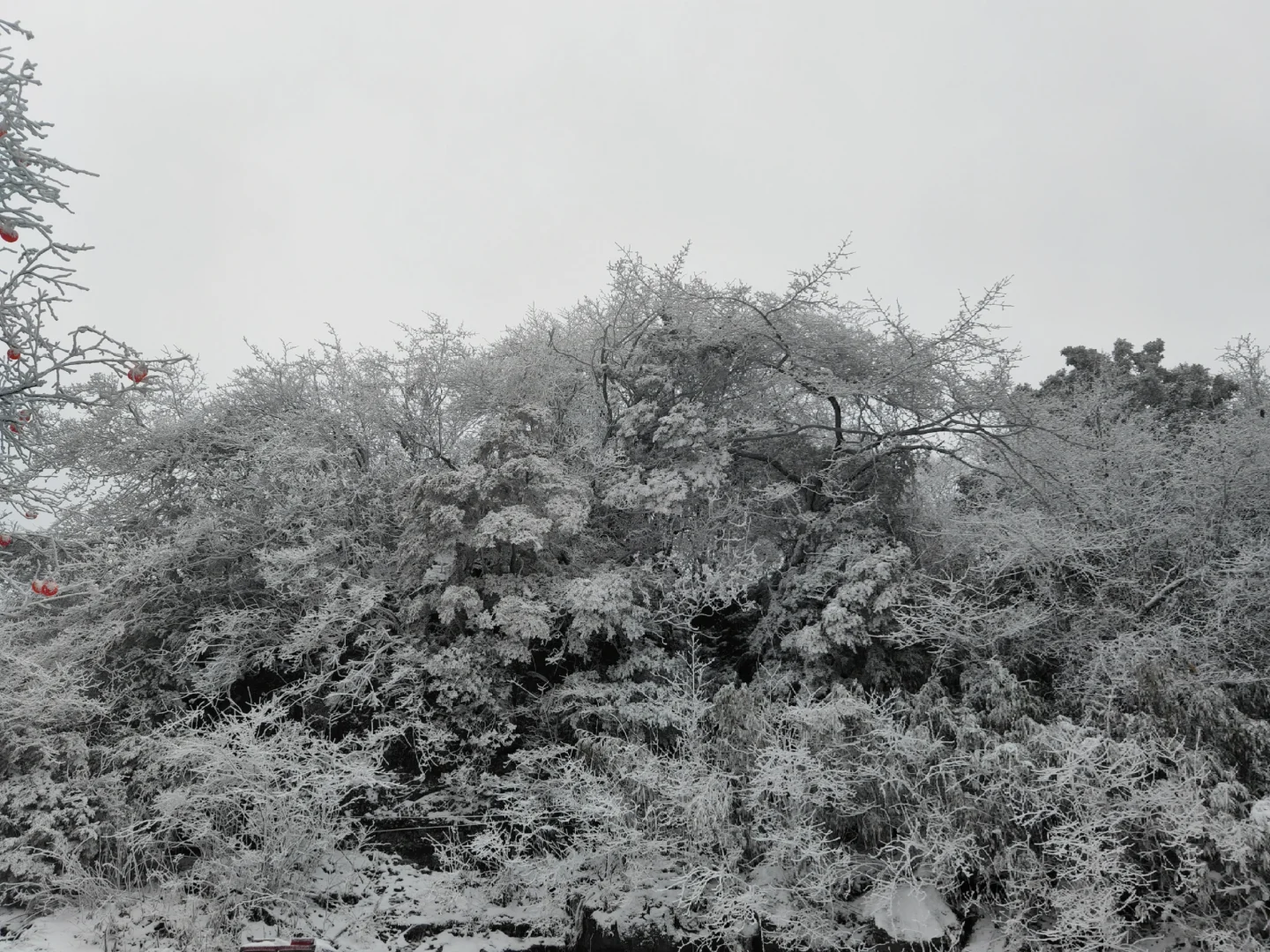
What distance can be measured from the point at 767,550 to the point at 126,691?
24.0 ft

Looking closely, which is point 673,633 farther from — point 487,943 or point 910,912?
point 910,912

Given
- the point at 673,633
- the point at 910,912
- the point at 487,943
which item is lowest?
the point at 487,943

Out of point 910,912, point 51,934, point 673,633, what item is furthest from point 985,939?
point 51,934

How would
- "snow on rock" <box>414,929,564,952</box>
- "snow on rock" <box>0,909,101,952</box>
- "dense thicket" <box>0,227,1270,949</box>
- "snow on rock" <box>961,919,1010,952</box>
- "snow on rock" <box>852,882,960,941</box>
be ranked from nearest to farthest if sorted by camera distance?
"snow on rock" <box>961,919,1010,952</box> → "snow on rock" <box>852,882,960,941</box> → "dense thicket" <box>0,227,1270,949</box> → "snow on rock" <box>0,909,101,952</box> → "snow on rock" <box>414,929,564,952</box>

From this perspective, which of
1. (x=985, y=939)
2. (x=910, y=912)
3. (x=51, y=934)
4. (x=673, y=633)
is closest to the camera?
(x=985, y=939)

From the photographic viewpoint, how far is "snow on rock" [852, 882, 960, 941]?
18.7ft

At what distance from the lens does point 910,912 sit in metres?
5.84

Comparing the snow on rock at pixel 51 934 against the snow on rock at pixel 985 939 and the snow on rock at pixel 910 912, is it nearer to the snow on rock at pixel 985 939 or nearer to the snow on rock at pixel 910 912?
→ the snow on rock at pixel 910 912

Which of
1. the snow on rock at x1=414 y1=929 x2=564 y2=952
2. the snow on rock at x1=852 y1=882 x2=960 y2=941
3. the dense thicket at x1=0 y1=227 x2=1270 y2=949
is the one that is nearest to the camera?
the snow on rock at x1=852 y1=882 x2=960 y2=941

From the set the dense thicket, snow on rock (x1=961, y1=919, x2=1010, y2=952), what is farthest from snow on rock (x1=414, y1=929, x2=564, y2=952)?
snow on rock (x1=961, y1=919, x2=1010, y2=952)

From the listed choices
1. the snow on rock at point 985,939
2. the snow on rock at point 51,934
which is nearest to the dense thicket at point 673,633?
the snow on rock at point 985,939

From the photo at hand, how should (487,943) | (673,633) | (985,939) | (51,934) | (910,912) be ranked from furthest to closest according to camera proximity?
(673,633) → (487,943) → (51,934) → (910,912) → (985,939)

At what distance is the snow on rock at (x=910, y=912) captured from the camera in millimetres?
5703

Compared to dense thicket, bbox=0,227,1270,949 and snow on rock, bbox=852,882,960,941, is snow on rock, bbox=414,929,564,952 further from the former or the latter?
snow on rock, bbox=852,882,960,941
